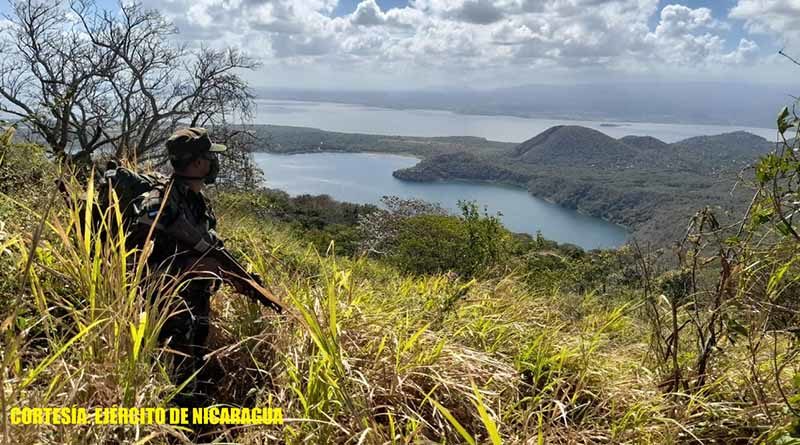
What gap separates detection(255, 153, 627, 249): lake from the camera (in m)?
56.4

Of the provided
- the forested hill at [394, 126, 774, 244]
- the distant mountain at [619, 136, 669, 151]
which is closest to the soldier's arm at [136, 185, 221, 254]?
the forested hill at [394, 126, 774, 244]

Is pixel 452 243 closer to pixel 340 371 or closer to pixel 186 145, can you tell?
pixel 186 145

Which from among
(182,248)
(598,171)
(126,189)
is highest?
(126,189)

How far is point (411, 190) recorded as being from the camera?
71750 mm

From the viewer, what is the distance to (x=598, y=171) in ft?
321

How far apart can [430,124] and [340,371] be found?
6775 inches

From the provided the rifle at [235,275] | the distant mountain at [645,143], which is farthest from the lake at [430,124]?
the rifle at [235,275]

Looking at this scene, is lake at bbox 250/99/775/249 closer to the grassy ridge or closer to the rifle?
the rifle

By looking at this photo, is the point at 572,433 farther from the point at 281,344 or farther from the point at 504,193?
the point at 504,193

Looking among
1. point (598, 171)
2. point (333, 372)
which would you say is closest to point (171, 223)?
point (333, 372)

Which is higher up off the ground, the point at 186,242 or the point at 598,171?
the point at 186,242

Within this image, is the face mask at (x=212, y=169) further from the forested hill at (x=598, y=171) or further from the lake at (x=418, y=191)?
the forested hill at (x=598, y=171)

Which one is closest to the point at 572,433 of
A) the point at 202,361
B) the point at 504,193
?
the point at 202,361

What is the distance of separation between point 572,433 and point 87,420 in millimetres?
1494
